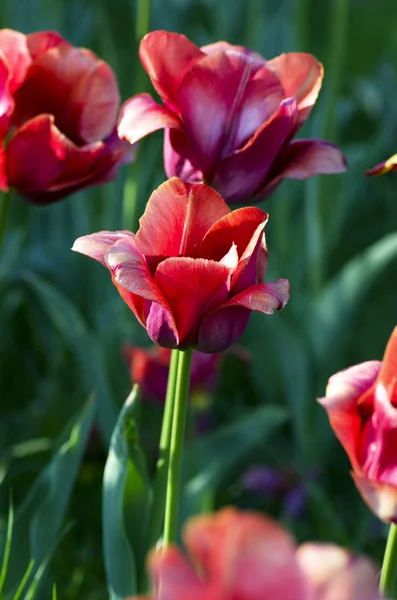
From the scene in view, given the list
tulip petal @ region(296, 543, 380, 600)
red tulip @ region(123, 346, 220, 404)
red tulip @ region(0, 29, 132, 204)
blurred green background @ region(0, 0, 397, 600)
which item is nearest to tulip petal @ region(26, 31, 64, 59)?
red tulip @ region(0, 29, 132, 204)

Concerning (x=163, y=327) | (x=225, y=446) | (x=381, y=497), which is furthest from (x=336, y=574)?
(x=225, y=446)

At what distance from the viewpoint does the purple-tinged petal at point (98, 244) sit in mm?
610

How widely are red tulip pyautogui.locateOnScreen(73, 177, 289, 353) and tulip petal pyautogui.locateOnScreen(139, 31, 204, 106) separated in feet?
0.50

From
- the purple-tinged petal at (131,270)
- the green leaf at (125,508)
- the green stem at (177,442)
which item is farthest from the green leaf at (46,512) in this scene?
the purple-tinged petal at (131,270)

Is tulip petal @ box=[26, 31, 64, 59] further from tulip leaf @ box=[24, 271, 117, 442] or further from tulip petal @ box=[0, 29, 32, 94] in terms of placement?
tulip leaf @ box=[24, 271, 117, 442]

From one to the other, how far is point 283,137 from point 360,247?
1.34 metres

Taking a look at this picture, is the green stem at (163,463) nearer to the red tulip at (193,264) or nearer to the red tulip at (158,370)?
→ the red tulip at (193,264)

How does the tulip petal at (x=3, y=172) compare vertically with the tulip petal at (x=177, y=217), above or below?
below

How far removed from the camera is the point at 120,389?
4.96ft

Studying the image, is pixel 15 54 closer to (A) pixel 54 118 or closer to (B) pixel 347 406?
(A) pixel 54 118

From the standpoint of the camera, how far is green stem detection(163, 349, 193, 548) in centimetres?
61

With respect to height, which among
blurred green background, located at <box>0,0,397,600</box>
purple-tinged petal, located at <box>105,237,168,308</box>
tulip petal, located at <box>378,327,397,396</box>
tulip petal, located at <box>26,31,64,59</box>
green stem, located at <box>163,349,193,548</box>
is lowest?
blurred green background, located at <box>0,0,397,600</box>

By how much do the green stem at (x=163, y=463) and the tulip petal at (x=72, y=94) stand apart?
0.89 feet

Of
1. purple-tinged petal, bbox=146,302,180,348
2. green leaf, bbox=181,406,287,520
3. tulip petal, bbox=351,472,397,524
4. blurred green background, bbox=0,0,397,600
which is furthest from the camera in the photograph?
blurred green background, bbox=0,0,397,600
